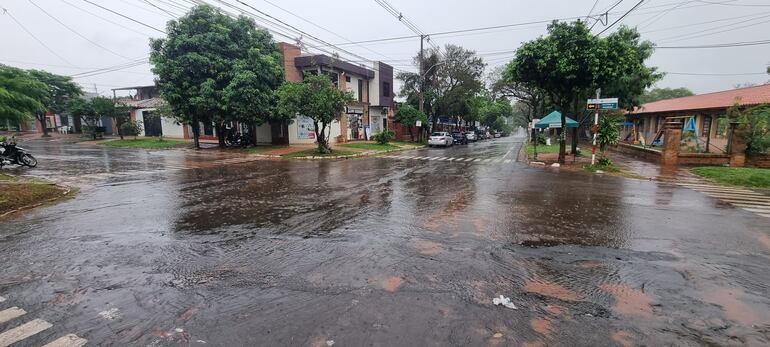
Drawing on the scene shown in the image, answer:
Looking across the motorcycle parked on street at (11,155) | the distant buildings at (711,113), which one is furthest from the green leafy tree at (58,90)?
the distant buildings at (711,113)

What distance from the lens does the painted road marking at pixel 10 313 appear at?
12.0 feet

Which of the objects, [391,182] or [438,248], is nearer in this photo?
[438,248]

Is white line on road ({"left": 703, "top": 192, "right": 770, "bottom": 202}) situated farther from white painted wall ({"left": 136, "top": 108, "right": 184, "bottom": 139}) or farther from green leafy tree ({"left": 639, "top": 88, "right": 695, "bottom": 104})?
green leafy tree ({"left": 639, "top": 88, "right": 695, "bottom": 104})

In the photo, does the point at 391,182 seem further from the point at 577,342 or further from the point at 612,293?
the point at 577,342

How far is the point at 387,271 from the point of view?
4.86m

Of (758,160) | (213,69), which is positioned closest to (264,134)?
(213,69)

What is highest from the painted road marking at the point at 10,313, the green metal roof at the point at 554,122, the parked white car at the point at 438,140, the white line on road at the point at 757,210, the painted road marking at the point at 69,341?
the green metal roof at the point at 554,122

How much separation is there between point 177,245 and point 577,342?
18.4ft

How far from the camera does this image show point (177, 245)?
5.90 m

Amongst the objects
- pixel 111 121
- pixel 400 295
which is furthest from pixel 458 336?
pixel 111 121

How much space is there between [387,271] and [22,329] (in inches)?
144

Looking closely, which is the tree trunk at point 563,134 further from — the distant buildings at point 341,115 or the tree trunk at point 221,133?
the tree trunk at point 221,133

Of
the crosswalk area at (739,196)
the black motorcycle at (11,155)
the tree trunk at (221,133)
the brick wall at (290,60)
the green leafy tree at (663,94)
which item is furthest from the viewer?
the green leafy tree at (663,94)

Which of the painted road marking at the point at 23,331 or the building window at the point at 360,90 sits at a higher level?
the building window at the point at 360,90
